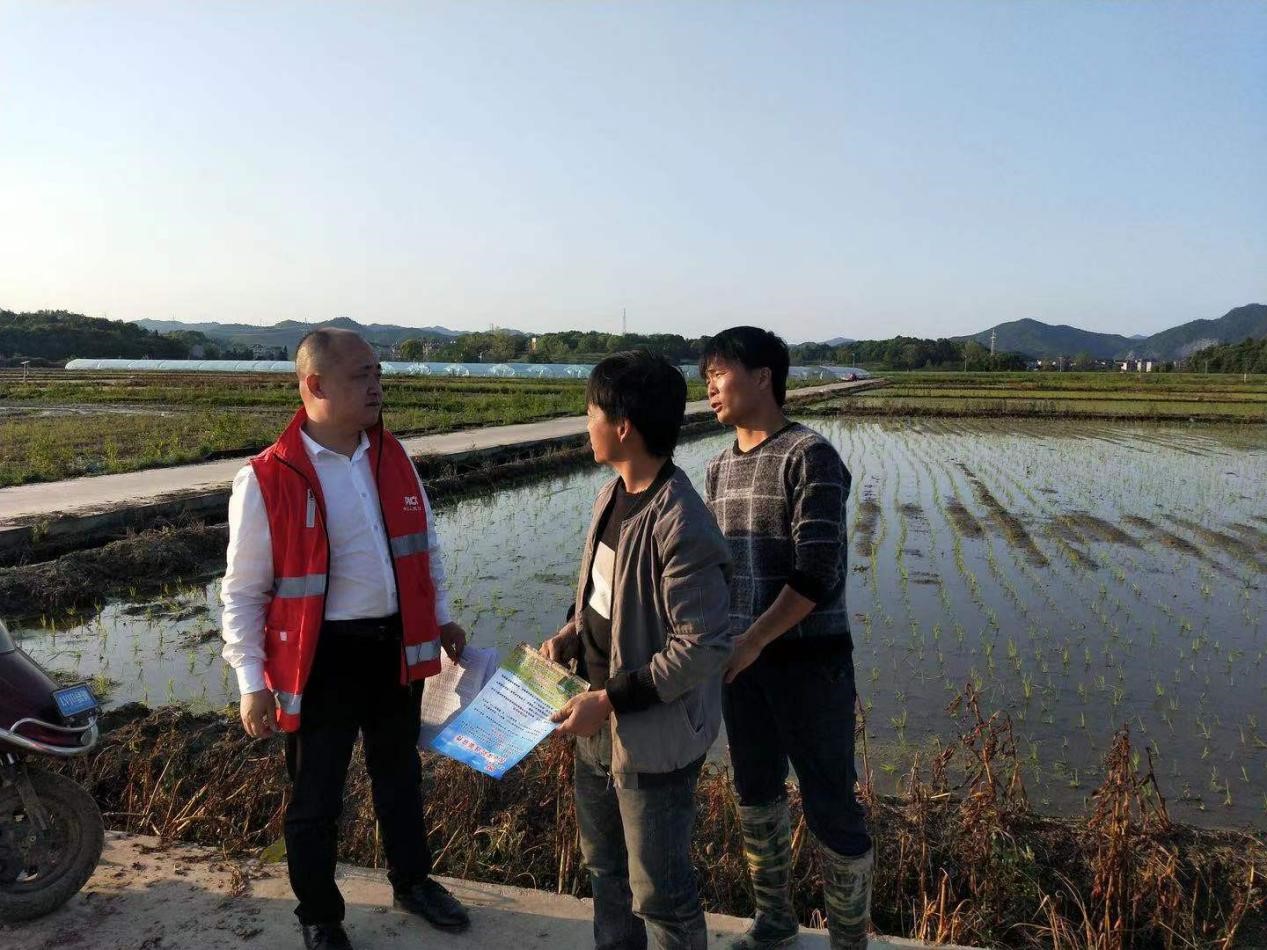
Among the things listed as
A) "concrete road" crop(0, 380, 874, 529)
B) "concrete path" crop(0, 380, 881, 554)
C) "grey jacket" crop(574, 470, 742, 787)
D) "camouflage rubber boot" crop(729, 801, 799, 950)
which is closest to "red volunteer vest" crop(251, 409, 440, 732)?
"grey jacket" crop(574, 470, 742, 787)

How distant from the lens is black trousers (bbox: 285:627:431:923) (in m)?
2.00

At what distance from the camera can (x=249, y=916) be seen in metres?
2.14

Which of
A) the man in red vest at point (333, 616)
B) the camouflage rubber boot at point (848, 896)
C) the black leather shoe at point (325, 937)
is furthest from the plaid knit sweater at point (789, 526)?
the black leather shoe at point (325, 937)

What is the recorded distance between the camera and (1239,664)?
4992mm

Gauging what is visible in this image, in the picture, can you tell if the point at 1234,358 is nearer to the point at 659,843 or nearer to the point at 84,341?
the point at 659,843

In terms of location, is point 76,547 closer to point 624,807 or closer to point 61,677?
point 61,677

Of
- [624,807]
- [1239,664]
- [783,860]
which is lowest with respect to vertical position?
[1239,664]

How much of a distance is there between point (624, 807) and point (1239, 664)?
15.7 feet

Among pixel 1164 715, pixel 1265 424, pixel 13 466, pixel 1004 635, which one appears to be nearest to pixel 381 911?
pixel 1164 715

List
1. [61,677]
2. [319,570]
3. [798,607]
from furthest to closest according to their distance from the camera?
[61,677]
[319,570]
[798,607]

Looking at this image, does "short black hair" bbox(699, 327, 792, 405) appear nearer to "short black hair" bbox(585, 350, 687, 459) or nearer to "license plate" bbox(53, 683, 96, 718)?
"short black hair" bbox(585, 350, 687, 459)

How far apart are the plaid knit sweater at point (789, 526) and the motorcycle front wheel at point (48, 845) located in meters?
1.67

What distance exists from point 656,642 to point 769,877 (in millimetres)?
795

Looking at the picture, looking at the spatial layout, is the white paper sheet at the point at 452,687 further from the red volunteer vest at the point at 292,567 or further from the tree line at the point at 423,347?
the tree line at the point at 423,347
